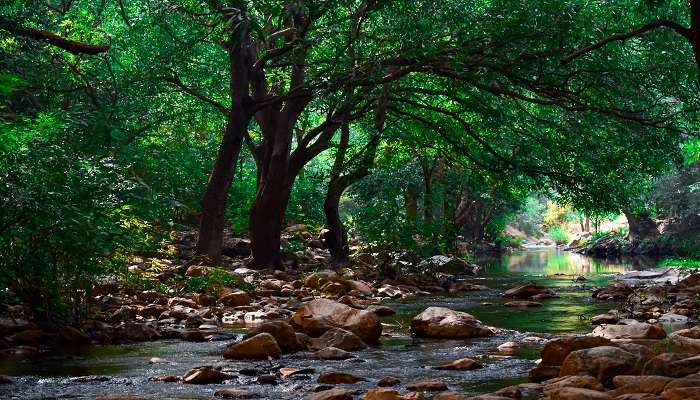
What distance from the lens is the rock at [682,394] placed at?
173 inches

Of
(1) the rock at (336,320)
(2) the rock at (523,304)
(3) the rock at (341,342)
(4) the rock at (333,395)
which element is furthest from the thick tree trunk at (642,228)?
(4) the rock at (333,395)

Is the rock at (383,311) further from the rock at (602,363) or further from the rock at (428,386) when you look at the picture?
the rock at (602,363)

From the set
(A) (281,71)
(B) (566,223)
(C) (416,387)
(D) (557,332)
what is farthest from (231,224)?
(B) (566,223)

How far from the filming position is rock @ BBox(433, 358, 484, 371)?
6619 millimetres

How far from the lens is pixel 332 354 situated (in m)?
7.36

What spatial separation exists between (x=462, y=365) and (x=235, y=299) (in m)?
5.44

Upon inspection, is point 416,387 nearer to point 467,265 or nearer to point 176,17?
point 176,17

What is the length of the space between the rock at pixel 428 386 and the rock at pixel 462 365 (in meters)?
0.89

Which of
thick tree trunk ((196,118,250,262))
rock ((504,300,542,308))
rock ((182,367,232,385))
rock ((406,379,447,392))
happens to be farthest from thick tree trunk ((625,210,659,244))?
rock ((182,367,232,385))

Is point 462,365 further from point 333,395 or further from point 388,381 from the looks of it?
point 333,395

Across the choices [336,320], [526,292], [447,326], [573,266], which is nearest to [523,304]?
[526,292]

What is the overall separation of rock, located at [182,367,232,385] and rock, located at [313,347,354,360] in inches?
51.9

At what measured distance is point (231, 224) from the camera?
23516mm

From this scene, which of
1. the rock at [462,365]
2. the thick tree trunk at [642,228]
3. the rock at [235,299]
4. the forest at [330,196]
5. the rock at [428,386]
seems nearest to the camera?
the rock at [428,386]
